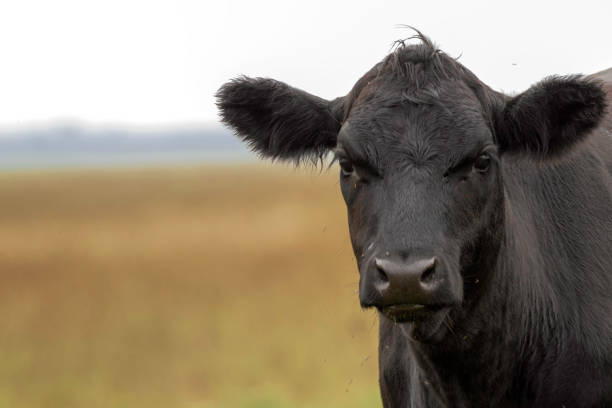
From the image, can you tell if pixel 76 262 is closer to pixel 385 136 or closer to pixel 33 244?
pixel 33 244

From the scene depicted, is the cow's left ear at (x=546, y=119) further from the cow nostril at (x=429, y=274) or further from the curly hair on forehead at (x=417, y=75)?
the cow nostril at (x=429, y=274)

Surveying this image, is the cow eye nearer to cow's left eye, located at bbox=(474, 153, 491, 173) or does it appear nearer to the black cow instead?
the black cow

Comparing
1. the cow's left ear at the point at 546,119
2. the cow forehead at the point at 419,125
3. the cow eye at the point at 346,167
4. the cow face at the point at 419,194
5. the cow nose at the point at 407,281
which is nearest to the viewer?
the cow nose at the point at 407,281

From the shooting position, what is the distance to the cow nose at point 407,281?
4652 mm

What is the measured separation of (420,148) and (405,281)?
0.80 m

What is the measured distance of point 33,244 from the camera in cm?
2861

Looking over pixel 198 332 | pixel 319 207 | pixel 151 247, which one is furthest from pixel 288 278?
pixel 319 207

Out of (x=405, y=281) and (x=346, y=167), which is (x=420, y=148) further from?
(x=405, y=281)

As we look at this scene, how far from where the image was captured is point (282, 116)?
19.8ft

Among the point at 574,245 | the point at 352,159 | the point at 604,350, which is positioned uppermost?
the point at 352,159

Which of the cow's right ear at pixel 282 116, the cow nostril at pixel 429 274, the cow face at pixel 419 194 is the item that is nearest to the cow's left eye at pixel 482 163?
the cow face at pixel 419 194

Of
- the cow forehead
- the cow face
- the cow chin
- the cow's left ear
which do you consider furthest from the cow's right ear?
the cow chin

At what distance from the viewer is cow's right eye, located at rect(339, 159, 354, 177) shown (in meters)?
5.46

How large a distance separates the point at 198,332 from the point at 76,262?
373 inches
